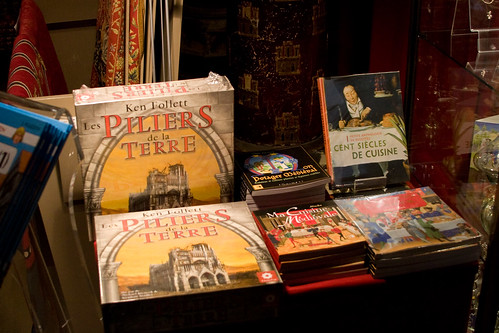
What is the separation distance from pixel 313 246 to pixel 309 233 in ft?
0.21

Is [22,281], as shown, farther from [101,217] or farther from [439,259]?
[439,259]

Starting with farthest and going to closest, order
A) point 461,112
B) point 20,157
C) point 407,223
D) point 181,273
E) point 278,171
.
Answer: point 461,112 < point 278,171 < point 407,223 < point 181,273 < point 20,157

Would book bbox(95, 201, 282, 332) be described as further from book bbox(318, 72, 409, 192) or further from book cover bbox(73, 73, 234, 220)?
book bbox(318, 72, 409, 192)

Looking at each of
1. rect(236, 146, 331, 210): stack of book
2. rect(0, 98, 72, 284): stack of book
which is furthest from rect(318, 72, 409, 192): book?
rect(0, 98, 72, 284): stack of book

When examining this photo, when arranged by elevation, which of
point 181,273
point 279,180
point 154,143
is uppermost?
point 154,143

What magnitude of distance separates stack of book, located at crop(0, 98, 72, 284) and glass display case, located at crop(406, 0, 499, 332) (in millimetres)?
1148

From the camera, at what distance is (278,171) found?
71.2 inches

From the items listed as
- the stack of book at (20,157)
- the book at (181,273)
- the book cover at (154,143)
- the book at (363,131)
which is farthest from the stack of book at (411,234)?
the stack of book at (20,157)

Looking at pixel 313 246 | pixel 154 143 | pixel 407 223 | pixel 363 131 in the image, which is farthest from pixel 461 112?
pixel 154 143

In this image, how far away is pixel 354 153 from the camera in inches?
72.6

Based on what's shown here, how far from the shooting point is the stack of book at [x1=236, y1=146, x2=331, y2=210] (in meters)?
1.75

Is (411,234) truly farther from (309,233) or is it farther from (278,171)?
(278,171)

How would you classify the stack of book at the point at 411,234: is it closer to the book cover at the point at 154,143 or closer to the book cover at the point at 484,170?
the book cover at the point at 484,170

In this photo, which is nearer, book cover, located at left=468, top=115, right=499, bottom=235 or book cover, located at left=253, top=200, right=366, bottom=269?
book cover, located at left=253, top=200, right=366, bottom=269
